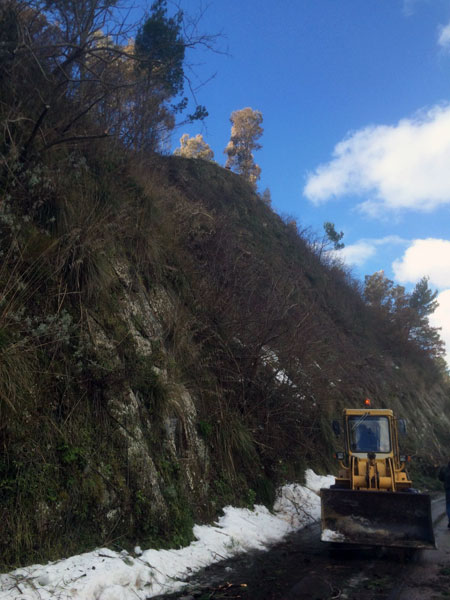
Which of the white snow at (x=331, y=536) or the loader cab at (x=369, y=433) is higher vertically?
the loader cab at (x=369, y=433)

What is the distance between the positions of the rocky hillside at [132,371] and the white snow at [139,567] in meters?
0.25

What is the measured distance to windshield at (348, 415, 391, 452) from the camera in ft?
33.5

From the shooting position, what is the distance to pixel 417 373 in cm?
3472

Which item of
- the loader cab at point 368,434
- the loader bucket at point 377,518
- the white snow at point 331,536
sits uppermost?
the loader cab at point 368,434

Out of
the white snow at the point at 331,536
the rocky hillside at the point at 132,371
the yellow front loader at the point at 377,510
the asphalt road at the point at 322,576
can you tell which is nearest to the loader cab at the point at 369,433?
the yellow front loader at the point at 377,510

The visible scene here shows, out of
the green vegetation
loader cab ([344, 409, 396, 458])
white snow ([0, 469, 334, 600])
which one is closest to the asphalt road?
white snow ([0, 469, 334, 600])

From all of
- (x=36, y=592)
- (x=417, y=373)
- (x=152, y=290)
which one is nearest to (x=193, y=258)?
(x=152, y=290)

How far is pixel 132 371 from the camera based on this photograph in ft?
26.7

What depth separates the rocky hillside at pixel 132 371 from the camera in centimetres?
617

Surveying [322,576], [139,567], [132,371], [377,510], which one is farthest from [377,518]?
[132,371]

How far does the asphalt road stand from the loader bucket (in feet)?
1.11

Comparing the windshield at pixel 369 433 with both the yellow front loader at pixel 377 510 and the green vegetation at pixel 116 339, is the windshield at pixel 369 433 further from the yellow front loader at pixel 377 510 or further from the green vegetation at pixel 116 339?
the green vegetation at pixel 116 339

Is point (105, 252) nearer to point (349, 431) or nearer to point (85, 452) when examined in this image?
point (85, 452)

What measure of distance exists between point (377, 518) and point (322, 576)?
1933 millimetres
